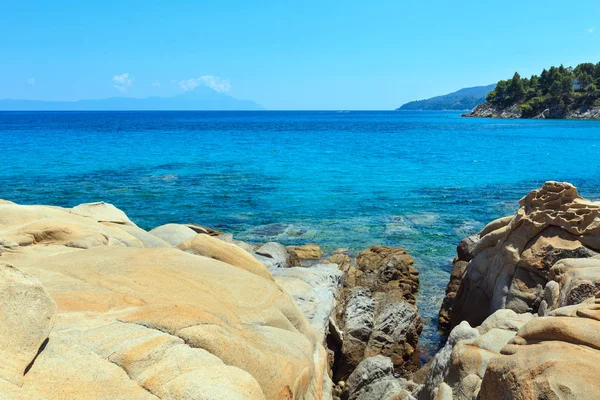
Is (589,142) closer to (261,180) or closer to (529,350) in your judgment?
(261,180)

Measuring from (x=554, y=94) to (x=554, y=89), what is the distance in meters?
2.40

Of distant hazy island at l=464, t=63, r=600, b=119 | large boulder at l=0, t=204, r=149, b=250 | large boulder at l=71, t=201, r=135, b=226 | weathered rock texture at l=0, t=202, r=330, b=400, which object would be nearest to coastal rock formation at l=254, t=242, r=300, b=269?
large boulder at l=71, t=201, r=135, b=226

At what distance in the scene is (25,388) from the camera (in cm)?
445

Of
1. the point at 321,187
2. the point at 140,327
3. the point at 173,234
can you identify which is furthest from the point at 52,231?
the point at 321,187

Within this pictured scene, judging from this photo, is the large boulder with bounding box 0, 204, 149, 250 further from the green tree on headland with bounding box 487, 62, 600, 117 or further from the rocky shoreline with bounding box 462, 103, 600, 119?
the rocky shoreline with bounding box 462, 103, 600, 119

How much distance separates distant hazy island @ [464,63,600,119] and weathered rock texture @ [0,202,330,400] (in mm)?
143861

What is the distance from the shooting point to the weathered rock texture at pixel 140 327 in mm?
4883

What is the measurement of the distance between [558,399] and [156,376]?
166 inches

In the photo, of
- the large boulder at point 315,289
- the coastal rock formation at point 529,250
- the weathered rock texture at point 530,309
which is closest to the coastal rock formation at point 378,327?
the large boulder at point 315,289

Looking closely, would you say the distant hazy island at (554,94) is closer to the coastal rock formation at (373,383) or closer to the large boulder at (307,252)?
the large boulder at (307,252)

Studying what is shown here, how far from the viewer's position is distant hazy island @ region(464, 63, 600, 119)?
13350cm

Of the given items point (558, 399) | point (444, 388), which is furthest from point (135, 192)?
point (558, 399)

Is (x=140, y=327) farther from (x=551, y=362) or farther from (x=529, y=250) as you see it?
(x=529, y=250)

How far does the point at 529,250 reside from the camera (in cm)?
1217
